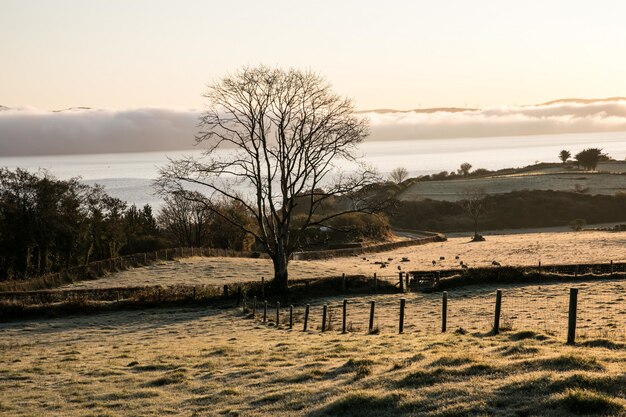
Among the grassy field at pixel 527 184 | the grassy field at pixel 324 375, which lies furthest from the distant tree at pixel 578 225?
the grassy field at pixel 324 375

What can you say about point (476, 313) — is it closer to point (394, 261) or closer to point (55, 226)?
point (394, 261)

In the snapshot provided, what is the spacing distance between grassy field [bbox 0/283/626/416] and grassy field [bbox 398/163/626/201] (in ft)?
447

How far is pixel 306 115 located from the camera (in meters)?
47.5

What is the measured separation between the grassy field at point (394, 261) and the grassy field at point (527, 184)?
68.5 m

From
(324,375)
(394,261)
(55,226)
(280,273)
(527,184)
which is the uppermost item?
(527,184)

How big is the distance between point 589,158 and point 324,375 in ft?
593

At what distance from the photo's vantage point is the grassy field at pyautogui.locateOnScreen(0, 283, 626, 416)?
43.1ft

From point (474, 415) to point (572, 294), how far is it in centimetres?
621

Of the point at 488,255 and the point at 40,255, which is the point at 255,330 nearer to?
the point at 40,255

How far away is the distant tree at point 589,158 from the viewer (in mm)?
183000

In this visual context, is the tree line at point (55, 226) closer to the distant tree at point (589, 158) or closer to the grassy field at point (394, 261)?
the grassy field at point (394, 261)

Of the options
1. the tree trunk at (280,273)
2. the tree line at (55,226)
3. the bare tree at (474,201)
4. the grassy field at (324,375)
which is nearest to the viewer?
the grassy field at (324,375)

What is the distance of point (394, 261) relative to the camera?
7325 cm

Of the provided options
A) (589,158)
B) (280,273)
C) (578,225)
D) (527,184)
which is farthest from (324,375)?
(589,158)
